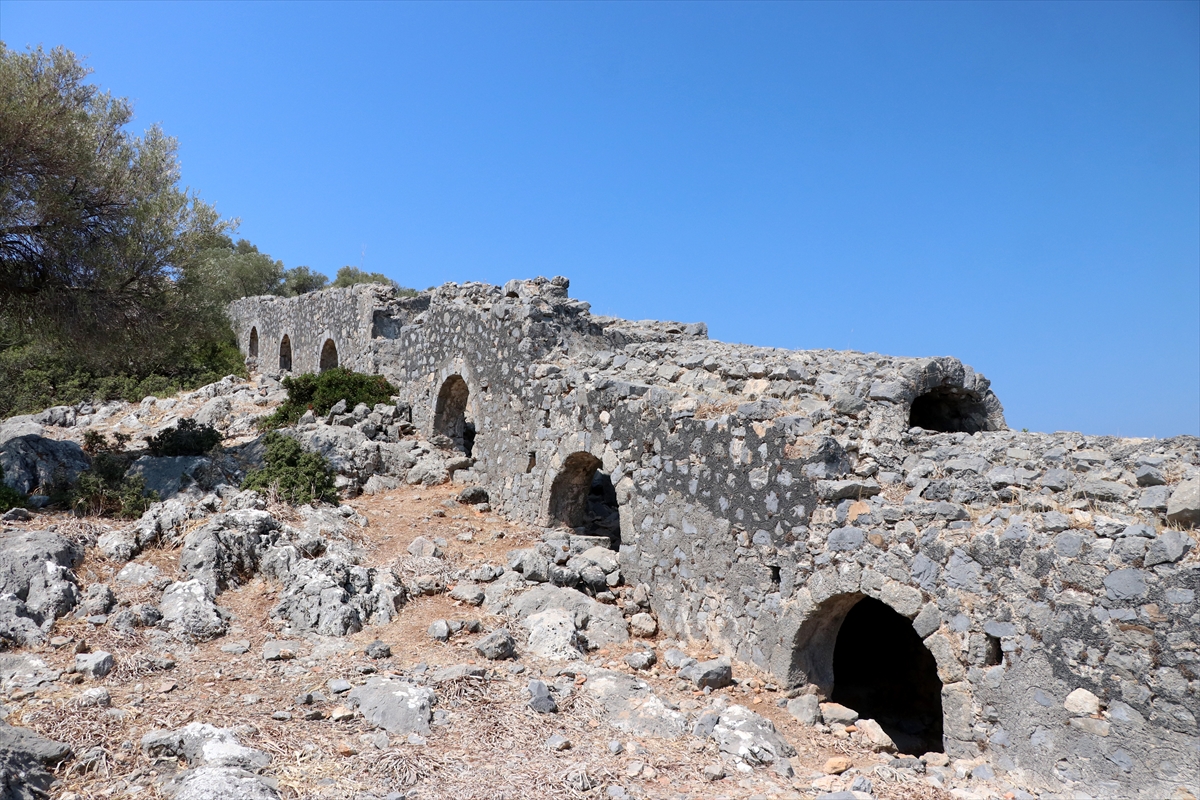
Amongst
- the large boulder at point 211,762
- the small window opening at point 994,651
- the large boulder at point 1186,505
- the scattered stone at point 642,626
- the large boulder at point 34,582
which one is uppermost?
the large boulder at point 1186,505

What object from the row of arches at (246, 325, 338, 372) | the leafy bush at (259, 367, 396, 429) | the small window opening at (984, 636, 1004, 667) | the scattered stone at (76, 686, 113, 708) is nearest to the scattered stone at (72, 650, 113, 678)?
the scattered stone at (76, 686, 113, 708)

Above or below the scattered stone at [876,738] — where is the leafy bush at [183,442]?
above

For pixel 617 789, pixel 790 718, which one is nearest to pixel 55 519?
pixel 617 789

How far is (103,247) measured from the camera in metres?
12.1

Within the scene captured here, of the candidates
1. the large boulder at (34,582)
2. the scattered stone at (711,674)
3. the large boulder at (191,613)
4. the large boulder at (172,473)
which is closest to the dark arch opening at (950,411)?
the scattered stone at (711,674)

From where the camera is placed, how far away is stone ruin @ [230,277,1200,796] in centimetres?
523

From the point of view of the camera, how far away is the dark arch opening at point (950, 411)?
8219 millimetres

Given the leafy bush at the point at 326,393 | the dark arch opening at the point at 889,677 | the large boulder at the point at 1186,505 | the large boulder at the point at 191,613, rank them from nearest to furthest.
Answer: the large boulder at the point at 1186,505
the large boulder at the point at 191,613
the dark arch opening at the point at 889,677
the leafy bush at the point at 326,393

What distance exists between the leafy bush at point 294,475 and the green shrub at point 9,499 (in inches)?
105

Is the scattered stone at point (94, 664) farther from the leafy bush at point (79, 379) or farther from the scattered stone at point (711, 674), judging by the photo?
the leafy bush at point (79, 379)

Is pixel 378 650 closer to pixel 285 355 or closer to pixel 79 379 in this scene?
pixel 79 379

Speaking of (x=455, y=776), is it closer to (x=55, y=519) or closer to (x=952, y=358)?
(x=952, y=358)

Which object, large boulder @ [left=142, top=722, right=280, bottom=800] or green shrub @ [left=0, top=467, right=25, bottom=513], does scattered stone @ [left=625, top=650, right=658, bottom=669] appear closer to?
large boulder @ [left=142, top=722, right=280, bottom=800]

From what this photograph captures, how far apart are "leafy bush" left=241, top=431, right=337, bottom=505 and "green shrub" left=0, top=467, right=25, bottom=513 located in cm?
266
